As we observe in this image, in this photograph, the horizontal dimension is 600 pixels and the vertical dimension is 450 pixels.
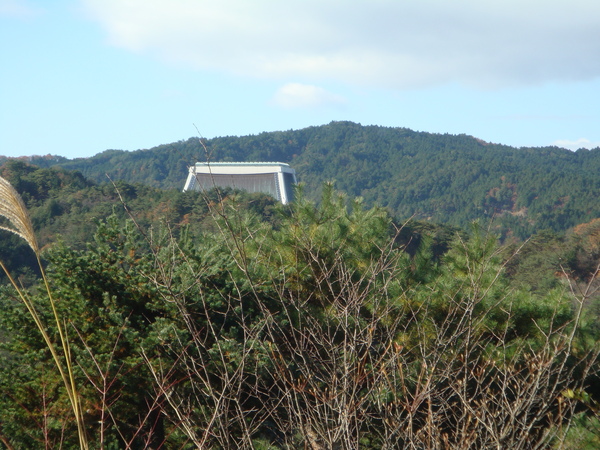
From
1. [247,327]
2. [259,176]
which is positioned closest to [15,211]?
[247,327]

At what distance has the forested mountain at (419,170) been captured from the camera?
59031 mm

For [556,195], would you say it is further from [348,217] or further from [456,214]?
[348,217]

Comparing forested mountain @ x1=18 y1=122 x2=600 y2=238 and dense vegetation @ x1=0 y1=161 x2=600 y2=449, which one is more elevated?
dense vegetation @ x1=0 y1=161 x2=600 y2=449

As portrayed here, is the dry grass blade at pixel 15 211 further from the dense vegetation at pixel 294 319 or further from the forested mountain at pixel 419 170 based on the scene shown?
the forested mountain at pixel 419 170

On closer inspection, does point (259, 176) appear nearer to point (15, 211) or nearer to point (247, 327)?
point (247, 327)

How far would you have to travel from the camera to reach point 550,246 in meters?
28.8

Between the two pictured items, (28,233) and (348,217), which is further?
(348,217)

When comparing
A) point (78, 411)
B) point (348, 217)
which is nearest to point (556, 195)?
point (348, 217)

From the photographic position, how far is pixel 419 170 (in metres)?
81.5

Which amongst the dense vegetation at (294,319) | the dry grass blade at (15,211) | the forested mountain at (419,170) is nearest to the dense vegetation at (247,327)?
the dense vegetation at (294,319)

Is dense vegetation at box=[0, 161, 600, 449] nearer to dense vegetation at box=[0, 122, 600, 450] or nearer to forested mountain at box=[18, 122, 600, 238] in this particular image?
dense vegetation at box=[0, 122, 600, 450]

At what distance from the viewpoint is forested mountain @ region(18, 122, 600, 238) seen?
59031 millimetres

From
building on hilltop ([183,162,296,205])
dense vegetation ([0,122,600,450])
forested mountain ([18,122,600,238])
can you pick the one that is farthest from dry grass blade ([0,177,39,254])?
forested mountain ([18,122,600,238])

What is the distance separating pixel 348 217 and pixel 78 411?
828cm
